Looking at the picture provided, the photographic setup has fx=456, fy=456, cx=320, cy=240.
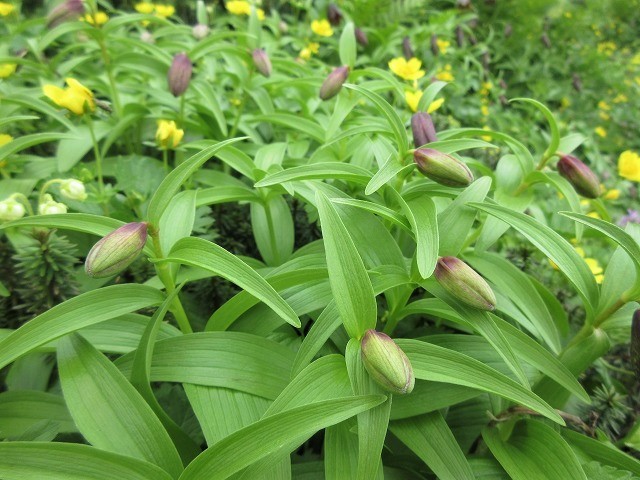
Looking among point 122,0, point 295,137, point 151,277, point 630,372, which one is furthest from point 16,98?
point 122,0

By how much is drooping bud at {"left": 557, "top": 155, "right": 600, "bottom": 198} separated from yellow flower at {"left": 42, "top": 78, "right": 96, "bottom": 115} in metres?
0.94

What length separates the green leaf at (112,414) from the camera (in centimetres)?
53

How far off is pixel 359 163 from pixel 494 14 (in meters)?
2.87

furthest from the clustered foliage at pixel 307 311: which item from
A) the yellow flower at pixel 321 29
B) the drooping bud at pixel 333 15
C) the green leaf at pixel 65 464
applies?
the drooping bud at pixel 333 15

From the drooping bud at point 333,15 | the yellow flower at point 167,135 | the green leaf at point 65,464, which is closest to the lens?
the green leaf at point 65,464

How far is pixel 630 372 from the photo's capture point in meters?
0.96

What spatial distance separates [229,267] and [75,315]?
20 cm

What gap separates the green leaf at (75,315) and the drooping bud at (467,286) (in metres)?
0.40

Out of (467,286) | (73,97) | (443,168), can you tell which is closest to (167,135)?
(73,97)

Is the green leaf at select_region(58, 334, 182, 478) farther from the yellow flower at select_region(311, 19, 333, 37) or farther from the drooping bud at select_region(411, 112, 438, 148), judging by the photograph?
the yellow flower at select_region(311, 19, 333, 37)

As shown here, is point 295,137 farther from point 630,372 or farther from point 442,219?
point 630,372

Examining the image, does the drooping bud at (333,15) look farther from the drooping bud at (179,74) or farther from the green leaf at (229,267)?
the green leaf at (229,267)

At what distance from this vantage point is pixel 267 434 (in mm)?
469

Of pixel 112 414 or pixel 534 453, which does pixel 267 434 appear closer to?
pixel 112 414
